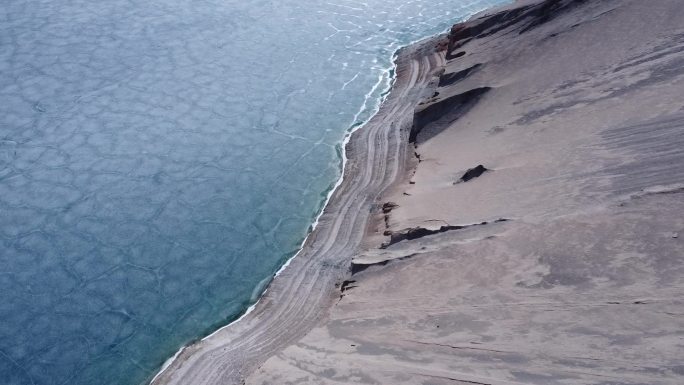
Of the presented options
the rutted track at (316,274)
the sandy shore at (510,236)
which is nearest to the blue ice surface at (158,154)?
the rutted track at (316,274)

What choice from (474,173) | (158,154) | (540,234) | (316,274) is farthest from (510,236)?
(158,154)

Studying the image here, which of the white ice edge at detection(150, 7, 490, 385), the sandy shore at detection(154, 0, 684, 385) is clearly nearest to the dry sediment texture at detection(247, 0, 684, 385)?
the sandy shore at detection(154, 0, 684, 385)

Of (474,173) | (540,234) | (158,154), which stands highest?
(158,154)

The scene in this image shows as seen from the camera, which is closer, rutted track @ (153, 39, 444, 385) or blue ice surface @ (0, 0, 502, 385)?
rutted track @ (153, 39, 444, 385)

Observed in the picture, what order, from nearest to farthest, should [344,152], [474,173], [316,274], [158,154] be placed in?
[316,274] < [474,173] < [158,154] < [344,152]

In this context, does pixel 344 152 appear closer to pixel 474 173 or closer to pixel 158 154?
pixel 474 173

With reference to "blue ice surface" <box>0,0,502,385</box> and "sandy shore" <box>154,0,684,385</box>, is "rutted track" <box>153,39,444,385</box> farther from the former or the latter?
"blue ice surface" <box>0,0,502,385</box>

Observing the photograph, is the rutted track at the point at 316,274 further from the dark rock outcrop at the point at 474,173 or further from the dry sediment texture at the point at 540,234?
the dark rock outcrop at the point at 474,173
